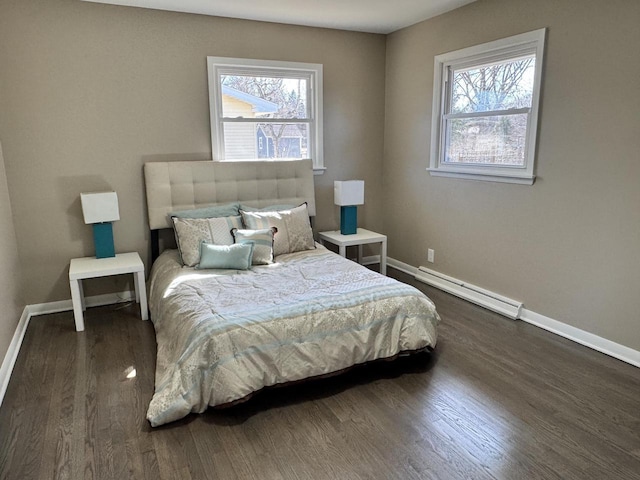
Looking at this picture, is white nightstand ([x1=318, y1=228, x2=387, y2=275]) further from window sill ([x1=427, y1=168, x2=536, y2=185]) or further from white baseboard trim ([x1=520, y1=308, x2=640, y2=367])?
white baseboard trim ([x1=520, y1=308, x2=640, y2=367])

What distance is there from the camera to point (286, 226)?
3.92m

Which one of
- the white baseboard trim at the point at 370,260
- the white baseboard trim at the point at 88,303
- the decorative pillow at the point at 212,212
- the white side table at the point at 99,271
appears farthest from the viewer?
the white baseboard trim at the point at 370,260

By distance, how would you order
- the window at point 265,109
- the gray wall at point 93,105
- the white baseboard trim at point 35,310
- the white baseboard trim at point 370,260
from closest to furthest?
the white baseboard trim at point 35,310 → the gray wall at point 93,105 → the window at point 265,109 → the white baseboard trim at point 370,260

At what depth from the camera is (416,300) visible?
2.91 meters

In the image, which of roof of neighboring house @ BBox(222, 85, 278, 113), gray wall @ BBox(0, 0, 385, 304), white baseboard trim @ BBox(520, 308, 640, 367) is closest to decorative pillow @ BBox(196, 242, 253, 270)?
gray wall @ BBox(0, 0, 385, 304)

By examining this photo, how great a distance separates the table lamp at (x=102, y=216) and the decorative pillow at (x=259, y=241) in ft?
3.20

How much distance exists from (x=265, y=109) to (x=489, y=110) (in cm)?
206

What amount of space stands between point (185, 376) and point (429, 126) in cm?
326

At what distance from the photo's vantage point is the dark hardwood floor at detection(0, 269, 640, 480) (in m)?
2.00

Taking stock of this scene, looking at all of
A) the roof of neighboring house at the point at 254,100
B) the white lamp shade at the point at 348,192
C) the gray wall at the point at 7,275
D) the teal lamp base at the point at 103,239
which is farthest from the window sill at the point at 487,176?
the gray wall at the point at 7,275

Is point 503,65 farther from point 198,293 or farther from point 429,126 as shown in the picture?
point 198,293

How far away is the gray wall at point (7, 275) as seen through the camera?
2891 mm

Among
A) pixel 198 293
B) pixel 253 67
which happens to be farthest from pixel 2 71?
pixel 198 293

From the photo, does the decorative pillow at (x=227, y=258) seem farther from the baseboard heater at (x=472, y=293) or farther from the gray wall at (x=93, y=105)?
the baseboard heater at (x=472, y=293)
